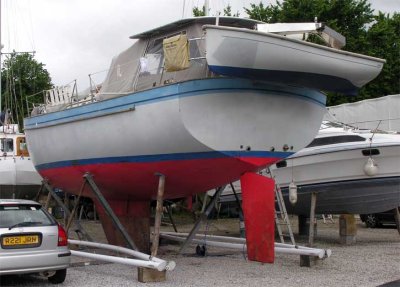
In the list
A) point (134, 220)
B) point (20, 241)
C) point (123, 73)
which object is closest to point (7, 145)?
point (134, 220)

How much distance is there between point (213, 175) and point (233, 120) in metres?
1.23

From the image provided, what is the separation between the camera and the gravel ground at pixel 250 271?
8.91 m

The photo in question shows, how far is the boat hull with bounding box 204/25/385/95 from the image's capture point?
7.88 m

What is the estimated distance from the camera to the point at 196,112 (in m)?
8.60

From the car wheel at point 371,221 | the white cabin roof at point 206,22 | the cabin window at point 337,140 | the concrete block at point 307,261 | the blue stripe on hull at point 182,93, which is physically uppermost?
the white cabin roof at point 206,22

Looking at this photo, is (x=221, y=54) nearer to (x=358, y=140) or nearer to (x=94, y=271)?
(x=94, y=271)

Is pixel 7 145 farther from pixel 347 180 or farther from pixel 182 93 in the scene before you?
pixel 182 93

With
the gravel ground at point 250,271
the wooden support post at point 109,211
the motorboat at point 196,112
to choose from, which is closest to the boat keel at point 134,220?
the motorboat at point 196,112

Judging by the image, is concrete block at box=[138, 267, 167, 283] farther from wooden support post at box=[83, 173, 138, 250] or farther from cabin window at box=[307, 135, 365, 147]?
cabin window at box=[307, 135, 365, 147]

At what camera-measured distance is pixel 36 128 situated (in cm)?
1226

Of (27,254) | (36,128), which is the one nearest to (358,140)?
(36,128)

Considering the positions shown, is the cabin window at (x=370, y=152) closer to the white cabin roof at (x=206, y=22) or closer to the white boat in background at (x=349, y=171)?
the white boat in background at (x=349, y=171)

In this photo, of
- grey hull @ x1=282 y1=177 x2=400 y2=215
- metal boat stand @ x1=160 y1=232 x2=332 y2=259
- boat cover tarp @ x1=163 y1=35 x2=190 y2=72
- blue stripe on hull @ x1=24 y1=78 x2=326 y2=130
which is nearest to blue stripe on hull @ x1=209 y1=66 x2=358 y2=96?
blue stripe on hull @ x1=24 y1=78 x2=326 y2=130

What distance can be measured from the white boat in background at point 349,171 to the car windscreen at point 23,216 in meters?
7.46
